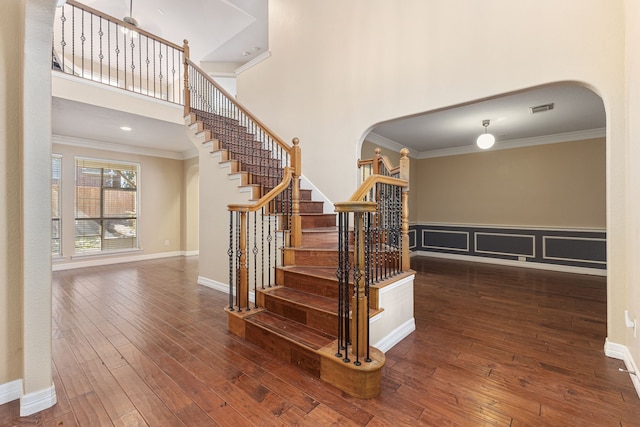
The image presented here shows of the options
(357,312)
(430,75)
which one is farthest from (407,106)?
(357,312)

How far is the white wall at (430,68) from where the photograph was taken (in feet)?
7.60

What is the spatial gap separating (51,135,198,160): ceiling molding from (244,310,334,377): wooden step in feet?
19.9

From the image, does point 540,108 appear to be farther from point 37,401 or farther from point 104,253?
point 104,253

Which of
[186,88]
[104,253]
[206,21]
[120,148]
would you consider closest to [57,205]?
[104,253]

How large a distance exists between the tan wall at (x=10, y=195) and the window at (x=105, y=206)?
17.9ft

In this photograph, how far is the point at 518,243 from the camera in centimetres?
608

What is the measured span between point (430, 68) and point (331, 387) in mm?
3420

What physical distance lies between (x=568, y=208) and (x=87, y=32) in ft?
38.2

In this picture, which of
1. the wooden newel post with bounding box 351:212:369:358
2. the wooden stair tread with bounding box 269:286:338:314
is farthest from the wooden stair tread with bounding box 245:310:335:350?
the wooden newel post with bounding box 351:212:369:358

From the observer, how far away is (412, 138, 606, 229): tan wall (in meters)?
5.38

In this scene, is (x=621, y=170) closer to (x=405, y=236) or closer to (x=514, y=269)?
(x=405, y=236)

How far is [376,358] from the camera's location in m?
1.90

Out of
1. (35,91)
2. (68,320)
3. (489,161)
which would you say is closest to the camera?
(35,91)

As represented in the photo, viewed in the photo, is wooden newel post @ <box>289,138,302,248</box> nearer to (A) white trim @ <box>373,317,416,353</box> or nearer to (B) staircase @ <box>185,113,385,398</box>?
(B) staircase @ <box>185,113,385,398</box>
